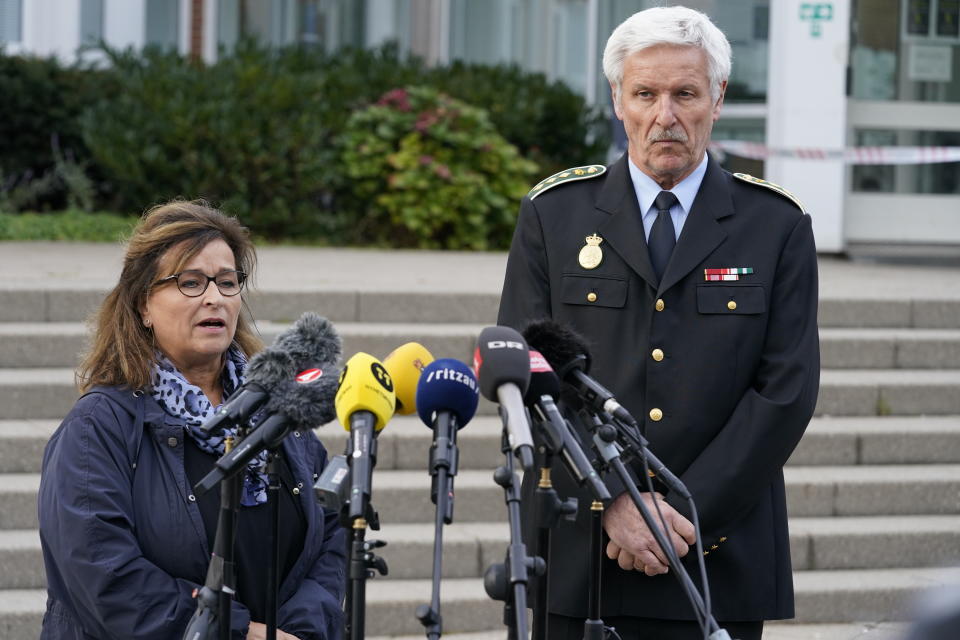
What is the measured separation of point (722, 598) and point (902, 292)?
593cm

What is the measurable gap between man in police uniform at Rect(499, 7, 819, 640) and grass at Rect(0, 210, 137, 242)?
780 centimetres

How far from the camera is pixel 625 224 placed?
3.37 meters

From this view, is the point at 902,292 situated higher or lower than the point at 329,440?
higher

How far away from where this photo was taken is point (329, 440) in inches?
257

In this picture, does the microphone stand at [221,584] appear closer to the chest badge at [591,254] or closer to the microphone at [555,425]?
the microphone at [555,425]

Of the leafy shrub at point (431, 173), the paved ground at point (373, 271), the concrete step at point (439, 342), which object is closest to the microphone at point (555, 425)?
the concrete step at point (439, 342)

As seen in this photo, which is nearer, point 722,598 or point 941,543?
point 722,598

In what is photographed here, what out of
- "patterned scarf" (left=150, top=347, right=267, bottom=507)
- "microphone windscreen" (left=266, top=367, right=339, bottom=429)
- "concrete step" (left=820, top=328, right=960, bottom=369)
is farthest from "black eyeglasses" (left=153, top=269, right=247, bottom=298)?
"concrete step" (left=820, top=328, right=960, bottom=369)

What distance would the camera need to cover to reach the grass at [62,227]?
10523mm

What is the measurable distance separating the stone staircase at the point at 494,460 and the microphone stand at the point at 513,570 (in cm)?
362

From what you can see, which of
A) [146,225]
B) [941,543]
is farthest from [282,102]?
[146,225]

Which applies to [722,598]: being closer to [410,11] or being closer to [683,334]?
[683,334]

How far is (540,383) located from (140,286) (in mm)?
1488

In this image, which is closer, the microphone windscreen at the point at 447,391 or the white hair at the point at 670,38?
the microphone windscreen at the point at 447,391
